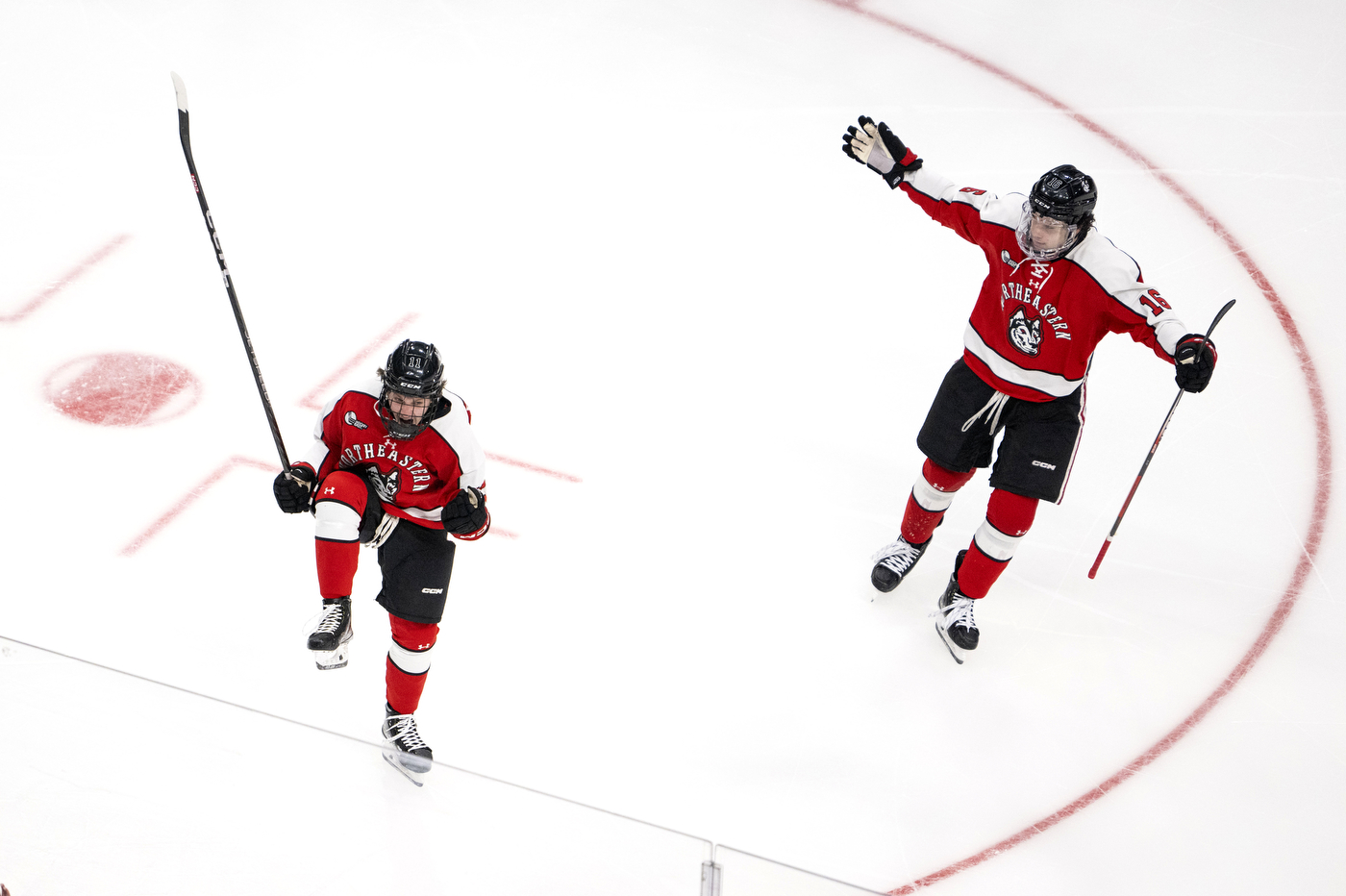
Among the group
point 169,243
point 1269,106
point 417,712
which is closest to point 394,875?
point 417,712

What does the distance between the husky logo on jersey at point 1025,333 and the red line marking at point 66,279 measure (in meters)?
3.28

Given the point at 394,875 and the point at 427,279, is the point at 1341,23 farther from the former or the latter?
the point at 394,875

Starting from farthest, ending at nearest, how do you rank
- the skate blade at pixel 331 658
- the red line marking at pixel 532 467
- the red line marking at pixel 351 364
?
the red line marking at pixel 351 364, the red line marking at pixel 532 467, the skate blade at pixel 331 658

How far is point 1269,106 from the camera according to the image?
18.4 feet

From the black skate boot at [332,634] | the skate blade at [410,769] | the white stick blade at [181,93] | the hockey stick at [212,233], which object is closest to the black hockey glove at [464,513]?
the black skate boot at [332,634]

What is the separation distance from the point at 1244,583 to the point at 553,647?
2.07 meters

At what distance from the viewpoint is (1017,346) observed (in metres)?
3.13

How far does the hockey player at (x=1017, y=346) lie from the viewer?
2.96 metres

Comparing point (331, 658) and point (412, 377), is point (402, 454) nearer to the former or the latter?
point (412, 377)

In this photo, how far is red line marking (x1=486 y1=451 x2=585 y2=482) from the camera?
388 centimetres

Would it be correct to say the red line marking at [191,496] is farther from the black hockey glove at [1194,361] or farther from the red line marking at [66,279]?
the black hockey glove at [1194,361]

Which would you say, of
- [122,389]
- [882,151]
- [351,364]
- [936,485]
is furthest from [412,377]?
[122,389]

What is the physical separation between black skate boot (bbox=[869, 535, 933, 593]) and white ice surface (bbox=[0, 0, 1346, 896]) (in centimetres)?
10

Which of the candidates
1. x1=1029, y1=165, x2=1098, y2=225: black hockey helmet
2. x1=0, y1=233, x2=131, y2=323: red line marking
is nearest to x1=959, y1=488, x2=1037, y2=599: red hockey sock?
x1=1029, y1=165, x2=1098, y2=225: black hockey helmet
